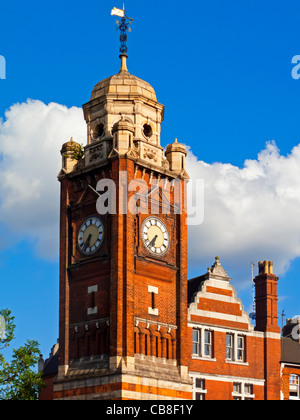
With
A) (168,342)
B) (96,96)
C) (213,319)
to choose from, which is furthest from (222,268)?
(96,96)

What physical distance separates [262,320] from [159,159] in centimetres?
1555

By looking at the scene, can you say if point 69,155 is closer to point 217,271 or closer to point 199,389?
point 217,271

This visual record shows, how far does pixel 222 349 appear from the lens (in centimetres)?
7519

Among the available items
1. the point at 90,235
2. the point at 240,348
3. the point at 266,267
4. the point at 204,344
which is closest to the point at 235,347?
the point at 240,348

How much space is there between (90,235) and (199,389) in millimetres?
13895

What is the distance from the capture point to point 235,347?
249ft

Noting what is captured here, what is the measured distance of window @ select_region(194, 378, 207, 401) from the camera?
239 ft

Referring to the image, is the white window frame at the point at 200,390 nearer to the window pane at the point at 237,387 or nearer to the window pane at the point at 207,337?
the window pane at the point at 207,337

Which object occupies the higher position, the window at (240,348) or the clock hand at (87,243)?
Answer: the clock hand at (87,243)

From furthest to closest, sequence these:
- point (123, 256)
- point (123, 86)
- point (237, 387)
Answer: point (237, 387) → point (123, 86) → point (123, 256)

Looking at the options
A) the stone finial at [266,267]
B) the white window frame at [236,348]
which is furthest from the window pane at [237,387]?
the stone finial at [266,267]

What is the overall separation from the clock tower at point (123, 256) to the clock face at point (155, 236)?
72 mm

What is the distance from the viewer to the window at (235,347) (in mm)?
75812

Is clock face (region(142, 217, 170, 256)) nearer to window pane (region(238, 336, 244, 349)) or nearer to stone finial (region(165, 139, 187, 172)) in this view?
stone finial (region(165, 139, 187, 172))
